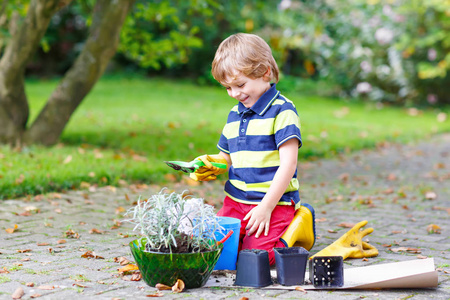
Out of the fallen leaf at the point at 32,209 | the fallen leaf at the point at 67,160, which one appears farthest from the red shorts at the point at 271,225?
the fallen leaf at the point at 67,160

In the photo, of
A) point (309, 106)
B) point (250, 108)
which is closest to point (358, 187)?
point (250, 108)

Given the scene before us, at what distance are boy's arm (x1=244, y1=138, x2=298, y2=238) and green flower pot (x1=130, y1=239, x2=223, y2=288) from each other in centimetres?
40

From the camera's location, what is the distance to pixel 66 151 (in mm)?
6602

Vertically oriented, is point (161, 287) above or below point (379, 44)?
below

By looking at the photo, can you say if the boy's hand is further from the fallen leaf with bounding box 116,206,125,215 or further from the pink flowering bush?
the pink flowering bush

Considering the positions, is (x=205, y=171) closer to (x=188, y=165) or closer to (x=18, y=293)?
(x=188, y=165)

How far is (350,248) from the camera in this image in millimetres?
3406

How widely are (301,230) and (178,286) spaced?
0.86 meters

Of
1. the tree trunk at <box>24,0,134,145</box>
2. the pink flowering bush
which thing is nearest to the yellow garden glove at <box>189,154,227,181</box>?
the tree trunk at <box>24,0,134,145</box>

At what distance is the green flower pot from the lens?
8.76 ft

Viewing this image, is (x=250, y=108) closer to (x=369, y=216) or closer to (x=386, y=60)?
(x=369, y=216)

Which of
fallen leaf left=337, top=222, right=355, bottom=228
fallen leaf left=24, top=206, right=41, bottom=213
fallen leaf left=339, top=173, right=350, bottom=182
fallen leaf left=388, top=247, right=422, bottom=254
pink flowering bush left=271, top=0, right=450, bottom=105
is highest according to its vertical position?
pink flowering bush left=271, top=0, right=450, bottom=105

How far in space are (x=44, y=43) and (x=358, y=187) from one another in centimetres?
497

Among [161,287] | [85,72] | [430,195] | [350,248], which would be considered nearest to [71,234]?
[161,287]
